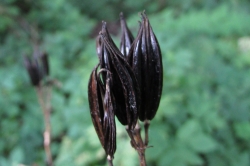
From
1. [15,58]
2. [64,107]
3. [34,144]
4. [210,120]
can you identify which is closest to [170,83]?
[210,120]

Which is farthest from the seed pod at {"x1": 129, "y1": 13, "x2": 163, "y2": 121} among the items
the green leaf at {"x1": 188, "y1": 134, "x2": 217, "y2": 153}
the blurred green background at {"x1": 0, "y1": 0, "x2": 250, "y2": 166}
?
the green leaf at {"x1": 188, "y1": 134, "x2": 217, "y2": 153}

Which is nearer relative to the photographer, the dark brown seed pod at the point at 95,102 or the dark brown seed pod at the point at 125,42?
the dark brown seed pod at the point at 95,102

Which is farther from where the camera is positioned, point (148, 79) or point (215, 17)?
point (215, 17)

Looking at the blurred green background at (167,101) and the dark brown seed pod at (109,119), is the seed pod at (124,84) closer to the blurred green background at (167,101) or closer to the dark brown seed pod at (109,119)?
the dark brown seed pod at (109,119)

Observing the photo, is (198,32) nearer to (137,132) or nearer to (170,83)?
(170,83)

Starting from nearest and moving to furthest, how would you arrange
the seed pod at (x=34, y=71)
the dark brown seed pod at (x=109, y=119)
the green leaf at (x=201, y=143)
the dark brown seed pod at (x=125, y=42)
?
the dark brown seed pod at (x=109, y=119), the dark brown seed pod at (x=125, y=42), the seed pod at (x=34, y=71), the green leaf at (x=201, y=143)

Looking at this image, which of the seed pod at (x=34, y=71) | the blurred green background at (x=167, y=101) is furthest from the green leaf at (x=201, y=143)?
the seed pod at (x=34, y=71)

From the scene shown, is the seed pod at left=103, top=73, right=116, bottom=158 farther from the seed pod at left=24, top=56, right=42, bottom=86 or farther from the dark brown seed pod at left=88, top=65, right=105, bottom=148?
the seed pod at left=24, top=56, right=42, bottom=86
